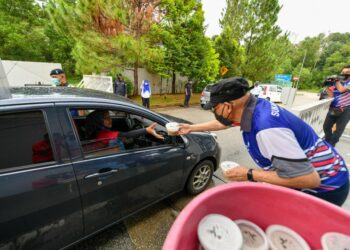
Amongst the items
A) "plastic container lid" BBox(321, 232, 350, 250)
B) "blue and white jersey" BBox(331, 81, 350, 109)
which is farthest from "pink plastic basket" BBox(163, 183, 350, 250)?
"blue and white jersey" BBox(331, 81, 350, 109)

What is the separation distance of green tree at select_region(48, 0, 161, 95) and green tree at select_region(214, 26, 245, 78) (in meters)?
6.96

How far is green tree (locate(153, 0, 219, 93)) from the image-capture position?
9711mm

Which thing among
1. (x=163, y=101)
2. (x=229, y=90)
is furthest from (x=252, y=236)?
(x=163, y=101)

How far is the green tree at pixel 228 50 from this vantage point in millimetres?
14352

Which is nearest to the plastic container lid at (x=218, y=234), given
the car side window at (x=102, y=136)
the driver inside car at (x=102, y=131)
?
the car side window at (x=102, y=136)

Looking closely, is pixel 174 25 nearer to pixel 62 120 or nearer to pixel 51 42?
pixel 62 120

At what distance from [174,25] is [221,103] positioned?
10.3 m

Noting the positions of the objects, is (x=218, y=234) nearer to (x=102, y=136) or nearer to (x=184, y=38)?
(x=102, y=136)

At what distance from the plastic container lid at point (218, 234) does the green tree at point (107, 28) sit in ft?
28.7

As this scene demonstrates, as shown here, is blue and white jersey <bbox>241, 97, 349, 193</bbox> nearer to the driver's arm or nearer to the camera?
the driver's arm

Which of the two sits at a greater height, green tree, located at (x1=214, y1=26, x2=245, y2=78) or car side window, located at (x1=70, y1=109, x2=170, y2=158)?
green tree, located at (x1=214, y1=26, x2=245, y2=78)

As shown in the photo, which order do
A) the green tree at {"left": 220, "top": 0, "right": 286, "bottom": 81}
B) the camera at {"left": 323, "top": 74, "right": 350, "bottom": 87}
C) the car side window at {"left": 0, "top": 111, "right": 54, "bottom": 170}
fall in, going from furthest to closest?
the green tree at {"left": 220, "top": 0, "right": 286, "bottom": 81} → the camera at {"left": 323, "top": 74, "right": 350, "bottom": 87} → the car side window at {"left": 0, "top": 111, "right": 54, "bottom": 170}

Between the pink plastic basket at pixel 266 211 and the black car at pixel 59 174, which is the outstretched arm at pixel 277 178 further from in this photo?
the black car at pixel 59 174

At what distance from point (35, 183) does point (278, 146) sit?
171cm
